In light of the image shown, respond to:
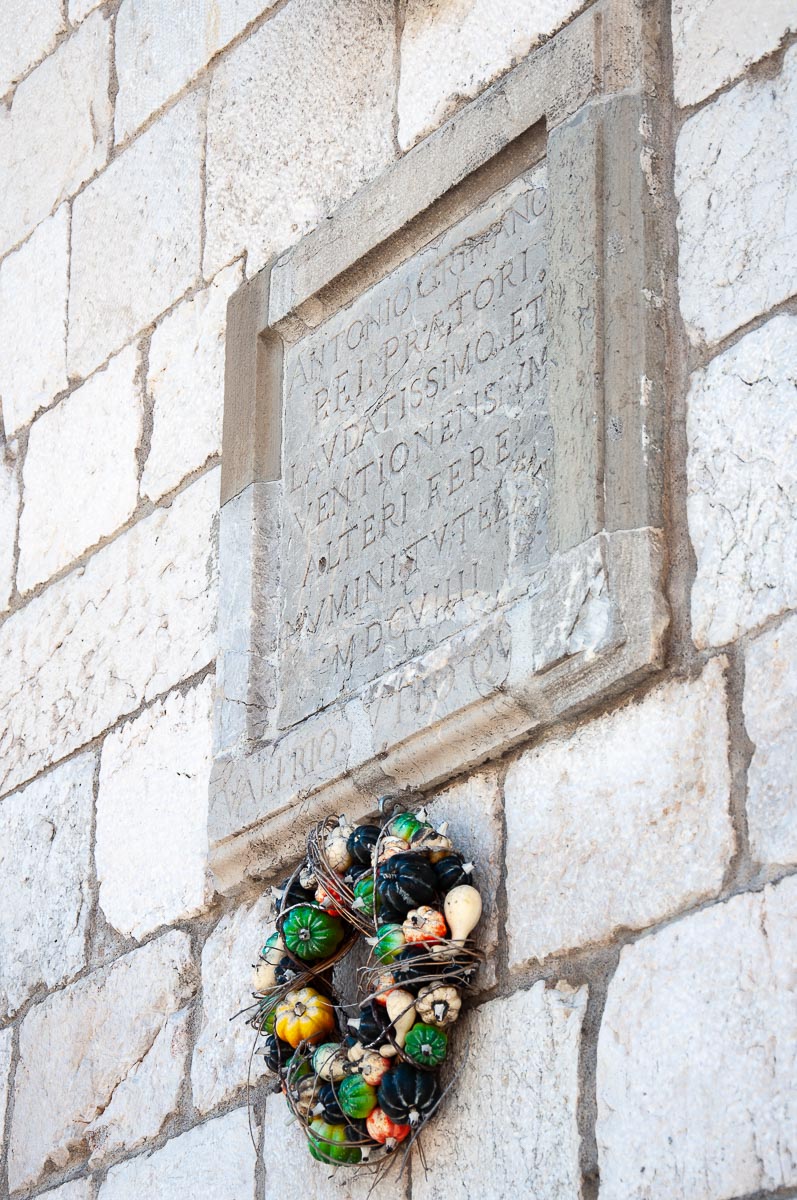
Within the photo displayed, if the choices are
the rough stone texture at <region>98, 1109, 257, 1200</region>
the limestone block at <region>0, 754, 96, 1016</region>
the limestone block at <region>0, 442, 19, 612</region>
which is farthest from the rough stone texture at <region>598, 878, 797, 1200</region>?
the limestone block at <region>0, 442, 19, 612</region>

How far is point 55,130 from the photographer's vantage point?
4.42m

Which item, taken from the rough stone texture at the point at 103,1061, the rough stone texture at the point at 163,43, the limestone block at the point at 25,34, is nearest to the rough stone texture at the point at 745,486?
the rough stone texture at the point at 103,1061

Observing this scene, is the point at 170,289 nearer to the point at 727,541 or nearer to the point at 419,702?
the point at 419,702

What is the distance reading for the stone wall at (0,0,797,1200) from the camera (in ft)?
7.70

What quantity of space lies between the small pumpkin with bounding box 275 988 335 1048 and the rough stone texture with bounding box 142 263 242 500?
43.2 inches

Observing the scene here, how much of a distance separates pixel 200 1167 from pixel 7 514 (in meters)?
1.62

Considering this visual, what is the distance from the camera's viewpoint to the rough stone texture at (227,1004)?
300cm

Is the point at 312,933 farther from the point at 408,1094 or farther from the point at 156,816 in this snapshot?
the point at 156,816

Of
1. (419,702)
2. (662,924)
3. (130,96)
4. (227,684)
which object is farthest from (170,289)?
(662,924)

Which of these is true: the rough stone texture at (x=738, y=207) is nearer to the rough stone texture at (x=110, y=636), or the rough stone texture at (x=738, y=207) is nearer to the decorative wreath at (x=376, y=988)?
the decorative wreath at (x=376, y=988)

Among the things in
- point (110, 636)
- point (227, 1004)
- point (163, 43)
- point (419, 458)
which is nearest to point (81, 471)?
point (110, 636)

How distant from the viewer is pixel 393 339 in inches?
125

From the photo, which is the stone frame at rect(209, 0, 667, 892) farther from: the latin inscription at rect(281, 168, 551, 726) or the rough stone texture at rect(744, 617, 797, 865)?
the rough stone texture at rect(744, 617, 797, 865)

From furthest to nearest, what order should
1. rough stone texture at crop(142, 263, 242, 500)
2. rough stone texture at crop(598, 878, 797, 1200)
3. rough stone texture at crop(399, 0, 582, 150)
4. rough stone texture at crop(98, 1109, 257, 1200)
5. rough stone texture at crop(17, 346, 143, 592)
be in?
1. rough stone texture at crop(17, 346, 143, 592)
2. rough stone texture at crop(142, 263, 242, 500)
3. rough stone texture at crop(399, 0, 582, 150)
4. rough stone texture at crop(98, 1109, 257, 1200)
5. rough stone texture at crop(598, 878, 797, 1200)
